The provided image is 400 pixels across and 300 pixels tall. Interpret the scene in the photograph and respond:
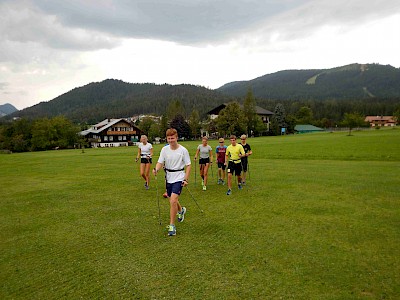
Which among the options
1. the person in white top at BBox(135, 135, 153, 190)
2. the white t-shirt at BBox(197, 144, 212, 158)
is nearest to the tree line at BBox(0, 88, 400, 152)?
the white t-shirt at BBox(197, 144, 212, 158)

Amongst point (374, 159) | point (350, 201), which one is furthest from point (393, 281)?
point (374, 159)

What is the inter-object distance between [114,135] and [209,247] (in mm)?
97657

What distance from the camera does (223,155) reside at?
43.9 feet

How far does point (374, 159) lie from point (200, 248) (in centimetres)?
2389

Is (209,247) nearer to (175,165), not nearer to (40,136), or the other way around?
(175,165)

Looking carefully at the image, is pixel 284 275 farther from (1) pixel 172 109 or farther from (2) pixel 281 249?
(1) pixel 172 109

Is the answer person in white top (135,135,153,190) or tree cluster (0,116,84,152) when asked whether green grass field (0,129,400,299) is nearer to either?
person in white top (135,135,153,190)

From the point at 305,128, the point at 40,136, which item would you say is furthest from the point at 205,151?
the point at 305,128

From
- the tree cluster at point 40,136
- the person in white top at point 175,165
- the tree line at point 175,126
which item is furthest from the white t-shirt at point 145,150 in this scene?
the tree cluster at point 40,136

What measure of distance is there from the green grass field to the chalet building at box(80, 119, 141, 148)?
88657 millimetres

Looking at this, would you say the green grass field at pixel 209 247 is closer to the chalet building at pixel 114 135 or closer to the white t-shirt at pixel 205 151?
the white t-shirt at pixel 205 151

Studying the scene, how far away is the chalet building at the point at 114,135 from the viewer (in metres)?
96.3

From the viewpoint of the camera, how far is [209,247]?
20.6 feet

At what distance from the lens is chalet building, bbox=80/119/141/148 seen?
96.3 meters
